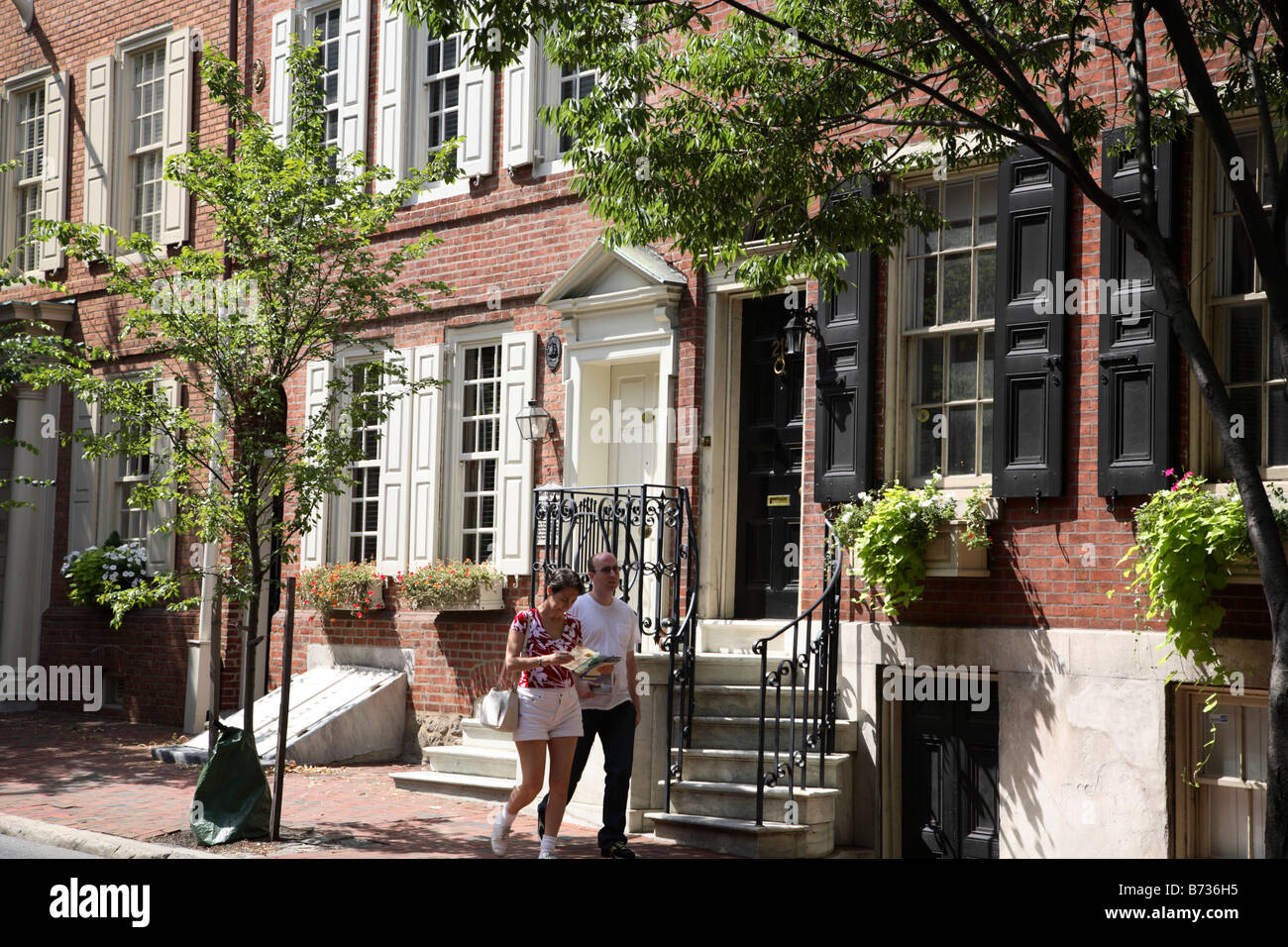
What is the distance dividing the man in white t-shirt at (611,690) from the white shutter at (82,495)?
10.0m

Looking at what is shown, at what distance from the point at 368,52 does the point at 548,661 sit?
8286 millimetres

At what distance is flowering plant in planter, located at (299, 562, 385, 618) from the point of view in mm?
13523

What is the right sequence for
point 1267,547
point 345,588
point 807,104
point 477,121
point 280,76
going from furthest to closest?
point 280,76
point 345,588
point 477,121
point 807,104
point 1267,547

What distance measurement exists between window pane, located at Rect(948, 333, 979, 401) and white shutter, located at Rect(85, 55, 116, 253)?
421 inches

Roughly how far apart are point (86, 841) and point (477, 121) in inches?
280

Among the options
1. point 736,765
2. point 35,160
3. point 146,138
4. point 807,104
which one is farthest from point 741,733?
point 35,160

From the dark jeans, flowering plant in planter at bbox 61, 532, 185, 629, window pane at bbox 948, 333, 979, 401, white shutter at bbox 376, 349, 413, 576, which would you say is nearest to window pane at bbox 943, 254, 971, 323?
window pane at bbox 948, 333, 979, 401

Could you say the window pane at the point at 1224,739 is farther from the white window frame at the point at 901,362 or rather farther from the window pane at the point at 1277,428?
the white window frame at the point at 901,362

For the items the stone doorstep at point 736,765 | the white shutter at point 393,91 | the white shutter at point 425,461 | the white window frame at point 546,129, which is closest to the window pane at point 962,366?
the stone doorstep at point 736,765

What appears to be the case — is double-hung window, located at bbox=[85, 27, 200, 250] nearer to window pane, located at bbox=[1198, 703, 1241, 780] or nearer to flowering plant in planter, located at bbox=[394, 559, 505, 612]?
flowering plant in planter, located at bbox=[394, 559, 505, 612]

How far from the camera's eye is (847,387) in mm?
10180

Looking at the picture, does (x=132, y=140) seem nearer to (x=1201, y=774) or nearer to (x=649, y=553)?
(x=649, y=553)

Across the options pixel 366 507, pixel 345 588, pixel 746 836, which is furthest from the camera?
pixel 366 507
